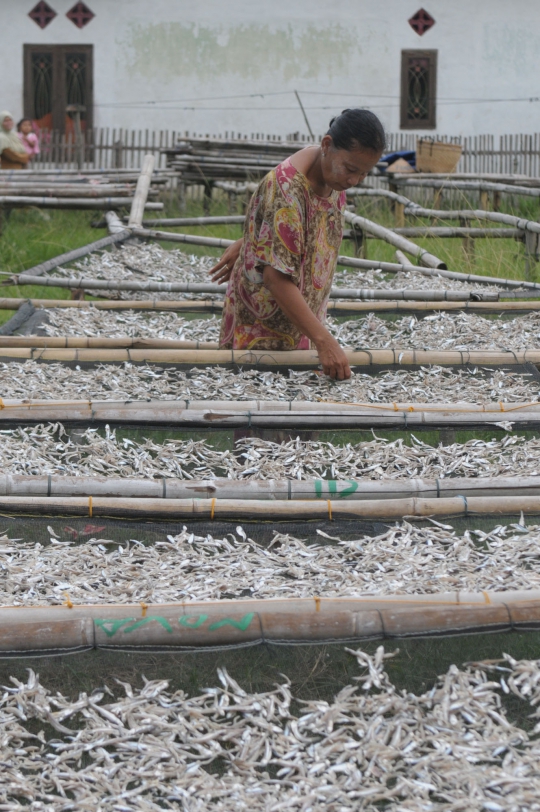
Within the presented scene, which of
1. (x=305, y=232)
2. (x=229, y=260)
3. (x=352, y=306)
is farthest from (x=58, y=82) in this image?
(x=305, y=232)

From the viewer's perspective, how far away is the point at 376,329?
4.48 meters

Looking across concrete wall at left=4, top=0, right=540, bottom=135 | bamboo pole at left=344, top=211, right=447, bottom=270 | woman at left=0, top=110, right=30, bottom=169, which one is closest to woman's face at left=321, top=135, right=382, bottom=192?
bamboo pole at left=344, top=211, right=447, bottom=270

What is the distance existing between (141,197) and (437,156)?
3575 mm

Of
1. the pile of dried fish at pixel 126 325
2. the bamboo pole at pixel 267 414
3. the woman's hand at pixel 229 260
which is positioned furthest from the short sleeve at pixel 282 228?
the pile of dried fish at pixel 126 325

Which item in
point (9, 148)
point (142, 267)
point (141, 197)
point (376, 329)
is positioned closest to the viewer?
point (376, 329)

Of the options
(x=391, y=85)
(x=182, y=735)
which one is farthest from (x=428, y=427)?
(x=391, y=85)

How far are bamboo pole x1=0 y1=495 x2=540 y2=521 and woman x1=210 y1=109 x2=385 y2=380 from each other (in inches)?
28.7

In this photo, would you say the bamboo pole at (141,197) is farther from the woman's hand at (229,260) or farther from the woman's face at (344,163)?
the woman's face at (344,163)

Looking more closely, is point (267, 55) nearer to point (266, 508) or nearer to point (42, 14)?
point (42, 14)

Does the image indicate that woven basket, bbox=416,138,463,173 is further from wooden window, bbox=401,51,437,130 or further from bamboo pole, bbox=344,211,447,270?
bamboo pole, bbox=344,211,447,270

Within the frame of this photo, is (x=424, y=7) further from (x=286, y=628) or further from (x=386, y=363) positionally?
(x=286, y=628)

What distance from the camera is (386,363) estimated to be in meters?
3.61

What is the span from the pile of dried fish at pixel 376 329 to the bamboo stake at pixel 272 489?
154cm

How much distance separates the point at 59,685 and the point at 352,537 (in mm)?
832
